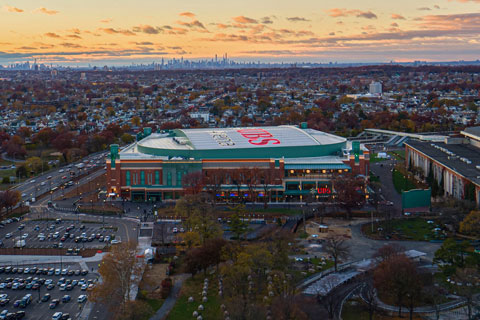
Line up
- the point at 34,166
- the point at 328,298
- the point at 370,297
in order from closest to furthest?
the point at 370,297, the point at 328,298, the point at 34,166

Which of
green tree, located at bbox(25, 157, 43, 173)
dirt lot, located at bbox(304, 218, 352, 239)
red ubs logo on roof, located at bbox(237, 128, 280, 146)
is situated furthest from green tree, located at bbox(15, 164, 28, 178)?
dirt lot, located at bbox(304, 218, 352, 239)

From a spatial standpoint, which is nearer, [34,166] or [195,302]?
[195,302]

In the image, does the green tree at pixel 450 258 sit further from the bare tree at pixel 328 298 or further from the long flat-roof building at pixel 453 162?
the long flat-roof building at pixel 453 162

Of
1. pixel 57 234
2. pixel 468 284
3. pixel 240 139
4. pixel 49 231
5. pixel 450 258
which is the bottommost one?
pixel 49 231

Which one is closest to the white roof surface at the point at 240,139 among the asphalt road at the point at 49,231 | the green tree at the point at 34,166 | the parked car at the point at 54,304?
the asphalt road at the point at 49,231

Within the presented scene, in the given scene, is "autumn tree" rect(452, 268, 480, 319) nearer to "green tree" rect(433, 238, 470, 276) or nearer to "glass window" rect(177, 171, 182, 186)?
"green tree" rect(433, 238, 470, 276)

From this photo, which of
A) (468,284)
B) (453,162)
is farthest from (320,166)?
(468,284)

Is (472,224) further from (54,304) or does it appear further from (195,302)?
(54,304)
